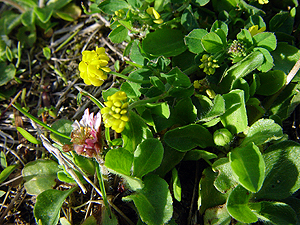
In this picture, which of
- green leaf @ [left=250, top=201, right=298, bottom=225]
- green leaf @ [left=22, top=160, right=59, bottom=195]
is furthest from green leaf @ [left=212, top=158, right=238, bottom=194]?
green leaf @ [left=22, top=160, right=59, bottom=195]

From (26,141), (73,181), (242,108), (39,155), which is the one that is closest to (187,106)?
(242,108)

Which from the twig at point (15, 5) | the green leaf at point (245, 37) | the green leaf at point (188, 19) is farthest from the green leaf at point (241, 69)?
the twig at point (15, 5)

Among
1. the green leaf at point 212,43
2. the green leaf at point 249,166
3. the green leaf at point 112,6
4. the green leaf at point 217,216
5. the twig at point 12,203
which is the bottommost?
the twig at point 12,203

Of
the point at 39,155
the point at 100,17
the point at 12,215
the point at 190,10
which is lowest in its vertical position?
the point at 12,215

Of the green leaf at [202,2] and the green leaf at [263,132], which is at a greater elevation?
the green leaf at [202,2]

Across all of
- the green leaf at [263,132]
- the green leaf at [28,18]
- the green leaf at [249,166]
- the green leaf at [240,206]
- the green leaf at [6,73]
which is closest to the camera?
the green leaf at [249,166]

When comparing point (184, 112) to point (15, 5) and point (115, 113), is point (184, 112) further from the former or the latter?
point (15, 5)

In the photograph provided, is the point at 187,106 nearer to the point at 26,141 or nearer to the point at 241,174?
the point at 241,174

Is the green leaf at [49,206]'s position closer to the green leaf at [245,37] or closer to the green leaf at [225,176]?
the green leaf at [225,176]
